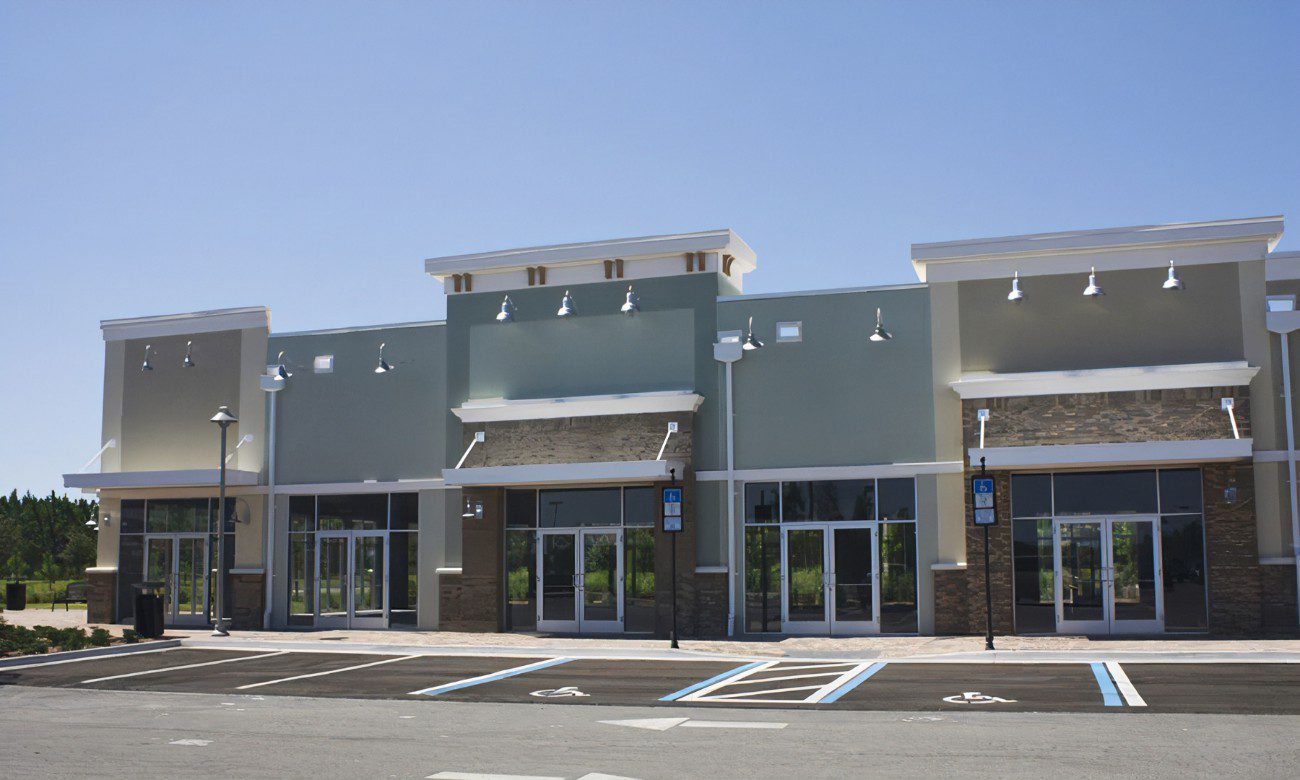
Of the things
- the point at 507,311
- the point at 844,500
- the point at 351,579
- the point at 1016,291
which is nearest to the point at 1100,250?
the point at 1016,291

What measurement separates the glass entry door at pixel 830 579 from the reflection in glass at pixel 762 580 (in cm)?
14

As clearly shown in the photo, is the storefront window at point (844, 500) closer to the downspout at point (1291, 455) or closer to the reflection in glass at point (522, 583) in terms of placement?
the reflection in glass at point (522, 583)

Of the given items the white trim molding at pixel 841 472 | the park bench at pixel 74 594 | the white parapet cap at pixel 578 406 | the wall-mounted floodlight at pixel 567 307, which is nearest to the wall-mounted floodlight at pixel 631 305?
the wall-mounted floodlight at pixel 567 307

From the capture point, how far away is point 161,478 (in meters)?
29.5

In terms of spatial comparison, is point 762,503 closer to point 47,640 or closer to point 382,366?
point 382,366

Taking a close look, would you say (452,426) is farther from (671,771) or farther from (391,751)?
(671,771)

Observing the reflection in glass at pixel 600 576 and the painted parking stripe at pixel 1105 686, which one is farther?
the reflection in glass at pixel 600 576

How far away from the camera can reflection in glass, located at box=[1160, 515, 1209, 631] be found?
2361 cm

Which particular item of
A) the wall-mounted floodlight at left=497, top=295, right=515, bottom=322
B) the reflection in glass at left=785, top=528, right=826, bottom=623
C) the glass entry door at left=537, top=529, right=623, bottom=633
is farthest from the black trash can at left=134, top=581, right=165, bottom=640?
the reflection in glass at left=785, top=528, right=826, bottom=623

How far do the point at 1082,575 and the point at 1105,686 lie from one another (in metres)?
8.19

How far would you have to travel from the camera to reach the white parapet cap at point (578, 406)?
2622 cm

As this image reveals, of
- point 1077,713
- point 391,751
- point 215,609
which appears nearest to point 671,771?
point 391,751

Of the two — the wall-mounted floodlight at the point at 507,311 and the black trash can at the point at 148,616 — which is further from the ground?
the wall-mounted floodlight at the point at 507,311

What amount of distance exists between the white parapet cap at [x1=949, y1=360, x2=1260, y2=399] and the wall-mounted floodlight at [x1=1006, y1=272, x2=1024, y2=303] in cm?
143
